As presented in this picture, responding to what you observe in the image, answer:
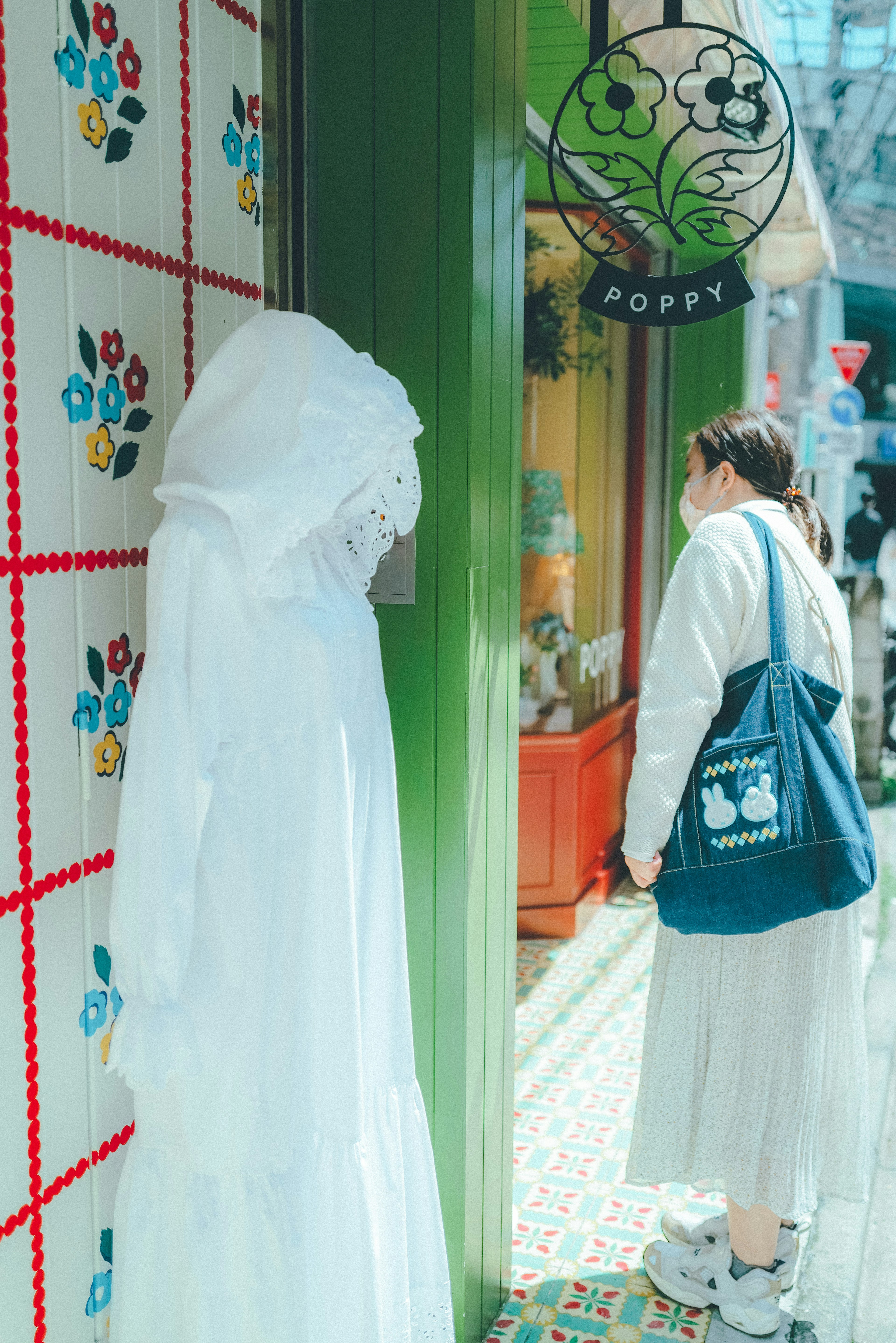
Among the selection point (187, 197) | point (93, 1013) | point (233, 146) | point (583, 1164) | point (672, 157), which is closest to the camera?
point (93, 1013)

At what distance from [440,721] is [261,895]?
718 millimetres

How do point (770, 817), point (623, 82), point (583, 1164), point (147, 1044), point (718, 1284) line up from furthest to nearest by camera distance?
1. point (583, 1164)
2. point (623, 82)
3. point (718, 1284)
4. point (770, 817)
5. point (147, 1044)

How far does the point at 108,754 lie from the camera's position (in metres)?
1.75

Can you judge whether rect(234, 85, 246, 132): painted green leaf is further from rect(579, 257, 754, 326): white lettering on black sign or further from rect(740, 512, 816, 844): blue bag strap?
rect(740, 512, 816, 844): blue bag strap

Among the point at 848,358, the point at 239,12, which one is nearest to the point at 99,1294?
Answer: the point at 239,12

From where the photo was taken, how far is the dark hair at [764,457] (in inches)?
99.6

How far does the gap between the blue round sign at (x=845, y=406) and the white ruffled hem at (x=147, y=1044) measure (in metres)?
9.76

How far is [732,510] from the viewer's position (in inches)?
97.0

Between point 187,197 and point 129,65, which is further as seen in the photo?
point 187,197

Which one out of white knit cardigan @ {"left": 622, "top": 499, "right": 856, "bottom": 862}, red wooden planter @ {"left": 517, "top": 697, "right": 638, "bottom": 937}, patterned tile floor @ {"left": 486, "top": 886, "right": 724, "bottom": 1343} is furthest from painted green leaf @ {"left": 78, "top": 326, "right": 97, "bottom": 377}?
red wooden planter @ {"left": 517, "top": 697, "right": 638, "bottom": 937}

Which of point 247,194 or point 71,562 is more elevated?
point 247,194

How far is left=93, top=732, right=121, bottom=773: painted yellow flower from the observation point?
172 centimetres

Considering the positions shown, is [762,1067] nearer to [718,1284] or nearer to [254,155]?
[718,1284]

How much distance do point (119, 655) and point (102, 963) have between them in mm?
447
